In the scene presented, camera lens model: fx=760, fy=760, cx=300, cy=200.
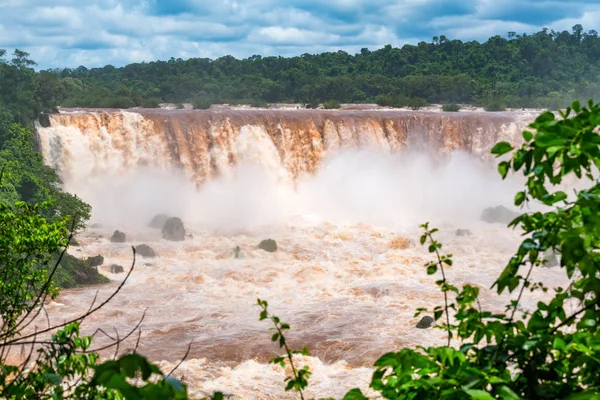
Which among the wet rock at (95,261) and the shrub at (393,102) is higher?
the shrub at (393,102)

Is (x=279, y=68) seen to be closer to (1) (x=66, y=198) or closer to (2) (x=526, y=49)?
(2) (x=526, y=49)

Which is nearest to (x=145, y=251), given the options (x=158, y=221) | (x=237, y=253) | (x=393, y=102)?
(x=237, y=253)

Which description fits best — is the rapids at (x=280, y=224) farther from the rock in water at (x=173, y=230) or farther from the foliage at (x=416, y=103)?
the foliage at (x=416, y=103)

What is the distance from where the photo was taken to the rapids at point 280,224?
13.1 metres

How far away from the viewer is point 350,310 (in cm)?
1525

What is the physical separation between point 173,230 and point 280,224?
12.8 feet

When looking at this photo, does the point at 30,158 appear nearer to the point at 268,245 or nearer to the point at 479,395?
the point at 268,245

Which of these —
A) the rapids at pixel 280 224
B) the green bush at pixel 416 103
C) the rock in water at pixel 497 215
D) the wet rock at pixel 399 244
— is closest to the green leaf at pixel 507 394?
the rapids at pixel 280 224

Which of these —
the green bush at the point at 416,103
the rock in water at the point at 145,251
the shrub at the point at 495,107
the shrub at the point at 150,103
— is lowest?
the rock in water at the point at 145,251

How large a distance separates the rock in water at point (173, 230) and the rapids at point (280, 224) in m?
0.34

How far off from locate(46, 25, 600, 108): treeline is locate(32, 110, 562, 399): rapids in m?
14.5

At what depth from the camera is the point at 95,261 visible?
1805cm

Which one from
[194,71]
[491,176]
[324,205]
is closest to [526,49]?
[194,71]

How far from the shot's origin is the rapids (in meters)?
13.1
